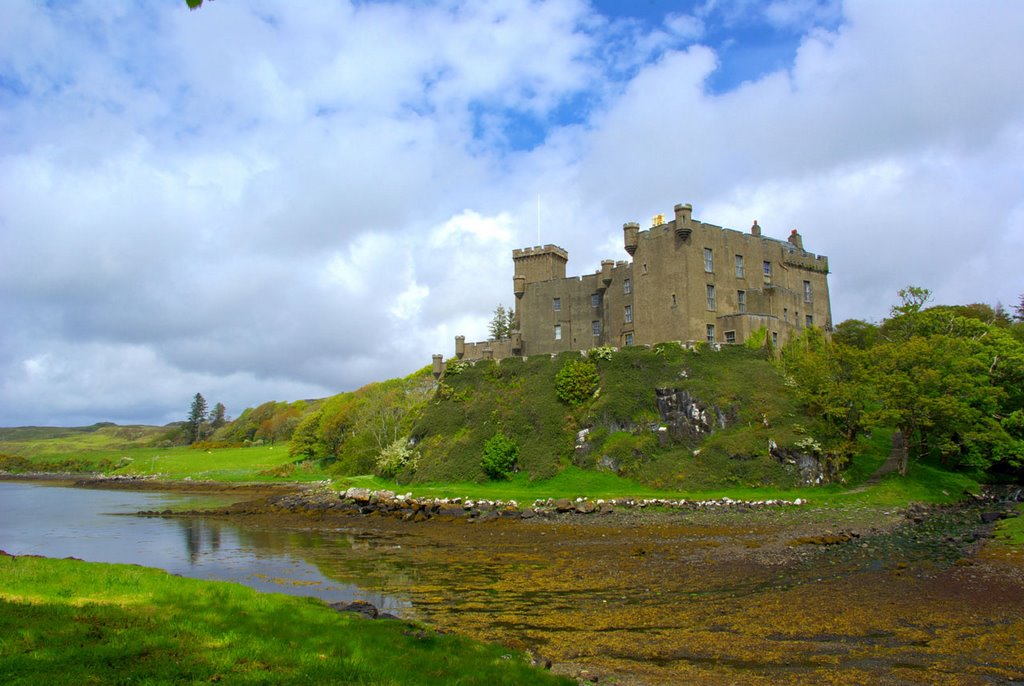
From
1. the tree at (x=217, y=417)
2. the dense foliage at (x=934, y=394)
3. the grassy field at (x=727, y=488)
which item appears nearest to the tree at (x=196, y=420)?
the tree at (x=217, y=417)

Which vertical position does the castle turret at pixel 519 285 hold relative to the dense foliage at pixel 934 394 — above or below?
above

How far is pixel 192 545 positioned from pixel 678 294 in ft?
119

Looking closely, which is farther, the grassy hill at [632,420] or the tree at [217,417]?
the tree at [217,417]

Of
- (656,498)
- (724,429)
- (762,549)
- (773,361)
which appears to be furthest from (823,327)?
(762,549)

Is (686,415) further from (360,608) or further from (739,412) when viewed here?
(360,608)

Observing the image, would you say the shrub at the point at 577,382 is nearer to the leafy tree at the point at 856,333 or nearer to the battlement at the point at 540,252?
the battlement at the point at 540,252

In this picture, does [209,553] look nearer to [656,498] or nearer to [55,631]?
[55,631]

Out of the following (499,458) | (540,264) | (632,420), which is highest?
(540,264)

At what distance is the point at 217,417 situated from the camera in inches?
6132

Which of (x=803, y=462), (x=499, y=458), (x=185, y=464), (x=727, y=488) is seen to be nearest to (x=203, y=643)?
(x=727, y=488)

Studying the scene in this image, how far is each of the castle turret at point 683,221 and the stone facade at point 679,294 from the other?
79 mm

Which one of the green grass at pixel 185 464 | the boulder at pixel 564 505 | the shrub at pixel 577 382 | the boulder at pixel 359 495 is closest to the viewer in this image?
the boulder at pixel 564 505

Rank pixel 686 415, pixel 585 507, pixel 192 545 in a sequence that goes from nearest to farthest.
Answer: pixel 192 545 < pixel 585 507 < pixel 686 415

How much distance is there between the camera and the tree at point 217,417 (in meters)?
151
